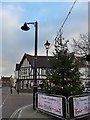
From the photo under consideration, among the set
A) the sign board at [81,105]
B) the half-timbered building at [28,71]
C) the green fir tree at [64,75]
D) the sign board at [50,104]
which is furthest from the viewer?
the half-timbered building at [28,71]

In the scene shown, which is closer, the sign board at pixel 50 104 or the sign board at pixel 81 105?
the sign board at pixel 81 105

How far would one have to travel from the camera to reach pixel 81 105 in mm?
11273

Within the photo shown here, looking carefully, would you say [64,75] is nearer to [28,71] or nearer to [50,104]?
[50,104]

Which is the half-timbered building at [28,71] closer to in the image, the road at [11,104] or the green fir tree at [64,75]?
the road at [11,104]

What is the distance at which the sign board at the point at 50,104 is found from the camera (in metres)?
11.2

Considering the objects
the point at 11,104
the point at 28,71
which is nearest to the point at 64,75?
the point at 11,104

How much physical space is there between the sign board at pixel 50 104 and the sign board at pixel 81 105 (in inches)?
24.1

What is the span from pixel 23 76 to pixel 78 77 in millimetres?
51470

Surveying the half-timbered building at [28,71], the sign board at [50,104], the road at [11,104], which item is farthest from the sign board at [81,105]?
the half-timbered building at [28,71]

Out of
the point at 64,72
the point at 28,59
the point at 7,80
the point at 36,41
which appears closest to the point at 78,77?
the point at 64,72

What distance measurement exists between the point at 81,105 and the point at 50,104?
63.7 inches

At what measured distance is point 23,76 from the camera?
211ft

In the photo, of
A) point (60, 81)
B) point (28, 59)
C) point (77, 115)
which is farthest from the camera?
point (28, 59)

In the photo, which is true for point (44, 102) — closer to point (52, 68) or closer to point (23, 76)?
point (52, 68)
